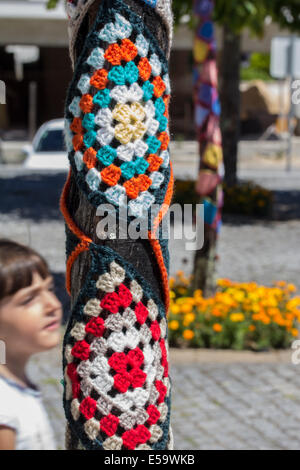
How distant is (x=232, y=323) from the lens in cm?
633

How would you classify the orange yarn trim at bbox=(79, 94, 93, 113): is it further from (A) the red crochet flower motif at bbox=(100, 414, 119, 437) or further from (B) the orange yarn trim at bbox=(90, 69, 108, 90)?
(A) the red crochet flower motif at bbox=(100, 414, 119, 437)

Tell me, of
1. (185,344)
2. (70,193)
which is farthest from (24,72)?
(70,193)

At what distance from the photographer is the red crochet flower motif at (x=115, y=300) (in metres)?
2.02

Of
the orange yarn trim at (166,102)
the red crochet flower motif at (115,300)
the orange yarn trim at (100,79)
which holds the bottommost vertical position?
the red crochet flower motif at (115,300)

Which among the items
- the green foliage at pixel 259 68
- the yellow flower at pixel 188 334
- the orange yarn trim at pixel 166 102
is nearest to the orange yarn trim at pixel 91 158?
the orange yarn trim at pixel 166 102

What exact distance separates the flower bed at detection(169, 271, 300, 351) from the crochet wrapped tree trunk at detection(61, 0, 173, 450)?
409 cm

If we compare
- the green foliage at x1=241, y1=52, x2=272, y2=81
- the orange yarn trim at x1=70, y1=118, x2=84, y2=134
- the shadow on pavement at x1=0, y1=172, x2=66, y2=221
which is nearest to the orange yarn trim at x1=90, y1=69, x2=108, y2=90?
the orange yarn trim at x1=70, y1=118, x2=84, y2=134

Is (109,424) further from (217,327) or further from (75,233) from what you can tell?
(217,327)

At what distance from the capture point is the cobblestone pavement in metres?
4.73

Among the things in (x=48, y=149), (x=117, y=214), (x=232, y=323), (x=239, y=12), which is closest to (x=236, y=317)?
(x=232, y=323)

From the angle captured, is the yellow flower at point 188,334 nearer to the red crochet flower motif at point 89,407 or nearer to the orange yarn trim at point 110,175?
the red crochet flower motif at point 89,407

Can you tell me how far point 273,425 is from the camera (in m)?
4.92

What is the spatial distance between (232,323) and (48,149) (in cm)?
1253
